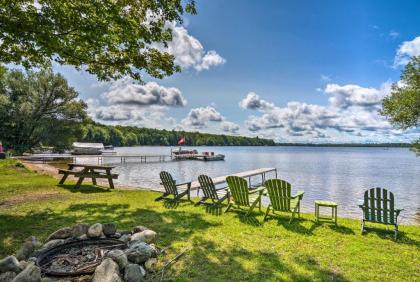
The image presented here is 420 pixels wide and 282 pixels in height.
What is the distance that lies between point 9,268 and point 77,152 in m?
52.4

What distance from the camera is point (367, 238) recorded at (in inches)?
236

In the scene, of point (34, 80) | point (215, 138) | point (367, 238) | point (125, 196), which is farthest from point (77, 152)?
point (215, 138)

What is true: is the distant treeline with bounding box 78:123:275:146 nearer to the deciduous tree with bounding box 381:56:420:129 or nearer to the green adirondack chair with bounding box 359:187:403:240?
the deciduous tree with bounding box 381:56:420:129

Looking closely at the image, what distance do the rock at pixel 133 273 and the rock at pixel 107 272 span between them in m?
0.14

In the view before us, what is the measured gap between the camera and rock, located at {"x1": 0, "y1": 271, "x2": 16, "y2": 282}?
3338mm

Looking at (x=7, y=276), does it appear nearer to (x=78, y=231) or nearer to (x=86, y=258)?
(x=86, y=258)

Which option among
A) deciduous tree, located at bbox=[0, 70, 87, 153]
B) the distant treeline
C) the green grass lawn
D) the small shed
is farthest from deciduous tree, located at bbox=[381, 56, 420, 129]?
the distant treeline

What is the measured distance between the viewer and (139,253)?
161 inches

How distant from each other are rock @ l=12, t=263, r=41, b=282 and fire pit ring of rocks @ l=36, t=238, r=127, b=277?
28 centimetres

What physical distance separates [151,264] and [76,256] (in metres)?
1.21

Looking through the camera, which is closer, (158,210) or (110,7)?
(110,7)

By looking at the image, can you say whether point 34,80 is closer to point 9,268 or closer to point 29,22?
point 29,22

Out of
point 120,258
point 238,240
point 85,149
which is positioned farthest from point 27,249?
point 85,149

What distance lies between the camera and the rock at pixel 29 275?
3260mm
